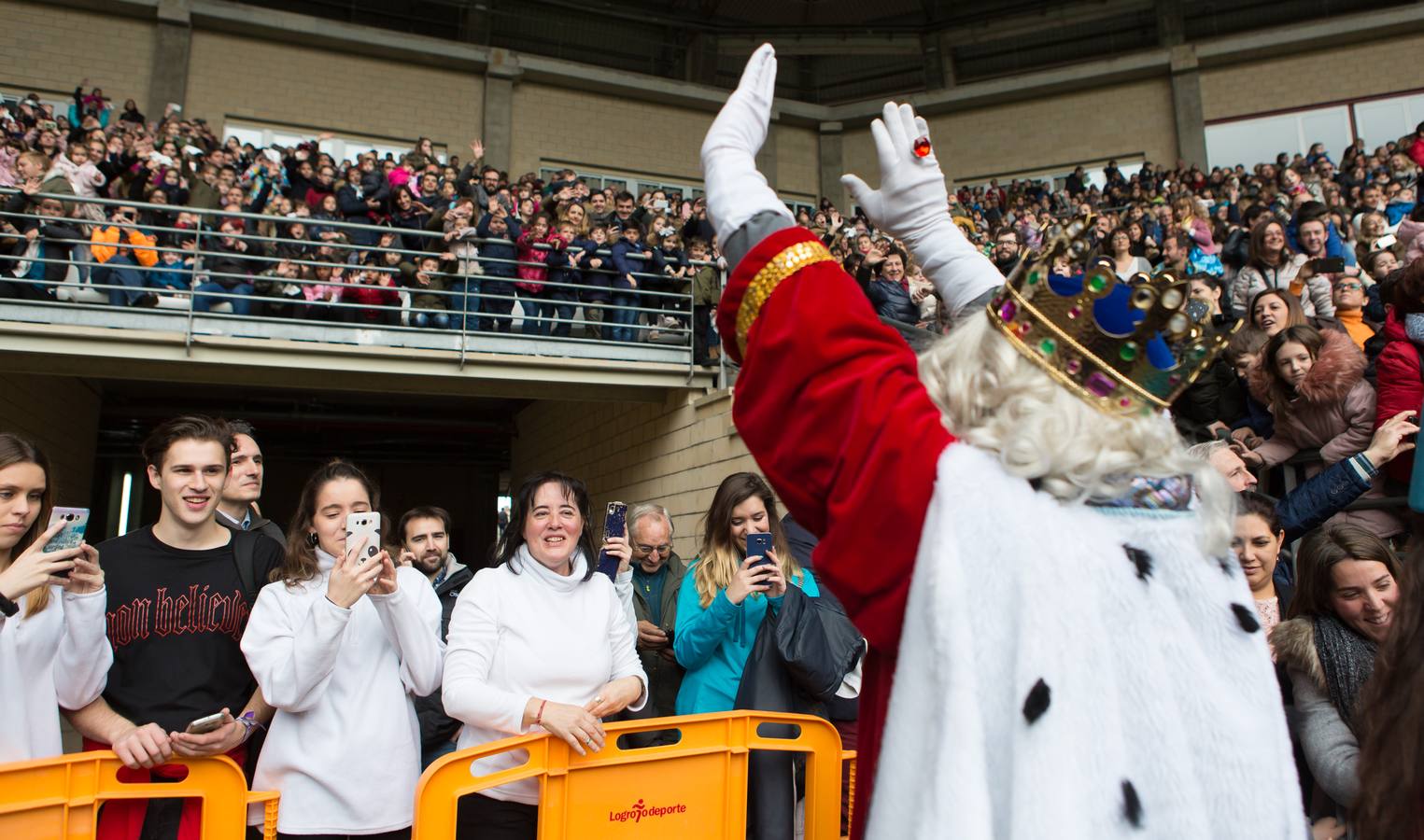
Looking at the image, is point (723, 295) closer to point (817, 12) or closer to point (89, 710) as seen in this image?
point (89, 710)

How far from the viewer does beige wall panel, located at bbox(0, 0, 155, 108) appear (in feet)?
47.4

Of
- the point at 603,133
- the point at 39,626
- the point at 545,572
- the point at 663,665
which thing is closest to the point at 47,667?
the point at 39,626

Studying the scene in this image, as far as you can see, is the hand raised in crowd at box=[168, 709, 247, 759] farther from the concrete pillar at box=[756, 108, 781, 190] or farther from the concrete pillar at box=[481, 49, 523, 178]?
the concrete pillar at box=[756, 108, 781, 190]

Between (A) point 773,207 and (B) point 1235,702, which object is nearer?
(B) point 1235,702

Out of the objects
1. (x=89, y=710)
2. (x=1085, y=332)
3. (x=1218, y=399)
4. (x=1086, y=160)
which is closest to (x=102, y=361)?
(x=89, y=710)

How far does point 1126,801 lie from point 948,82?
2029 centimetres

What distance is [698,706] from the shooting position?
3.57 meters

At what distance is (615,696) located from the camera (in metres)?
2.83

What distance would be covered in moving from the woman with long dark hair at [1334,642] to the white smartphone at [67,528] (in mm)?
3195

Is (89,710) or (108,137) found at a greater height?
(108,137)

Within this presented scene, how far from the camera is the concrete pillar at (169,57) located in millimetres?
15023

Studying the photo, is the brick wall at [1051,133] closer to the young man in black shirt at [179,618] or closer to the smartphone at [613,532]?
the smartphone at [613,532]

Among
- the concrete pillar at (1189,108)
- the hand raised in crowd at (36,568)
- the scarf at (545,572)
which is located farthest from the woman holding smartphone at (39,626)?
the concrete pillar at (1189,108)

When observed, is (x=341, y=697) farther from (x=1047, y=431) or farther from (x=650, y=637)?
(x=1047, y=431)
